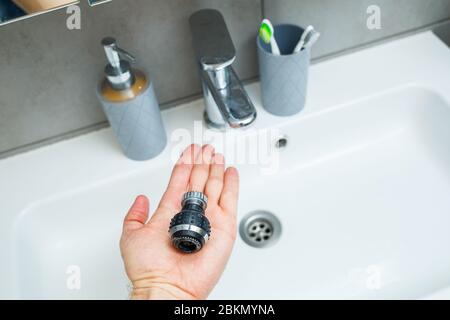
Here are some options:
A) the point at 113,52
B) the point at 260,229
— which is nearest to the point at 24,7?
the point at 113,52

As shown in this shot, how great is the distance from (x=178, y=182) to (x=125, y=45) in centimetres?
21

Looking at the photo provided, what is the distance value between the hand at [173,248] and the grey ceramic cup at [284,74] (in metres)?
0.16

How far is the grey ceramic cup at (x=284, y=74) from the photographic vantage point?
1.93 ft

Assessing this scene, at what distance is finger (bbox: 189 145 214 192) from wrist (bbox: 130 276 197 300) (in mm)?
144

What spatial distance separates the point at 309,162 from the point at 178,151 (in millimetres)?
237

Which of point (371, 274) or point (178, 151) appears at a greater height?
point (178, 151)

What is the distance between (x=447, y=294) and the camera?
1.54 feet

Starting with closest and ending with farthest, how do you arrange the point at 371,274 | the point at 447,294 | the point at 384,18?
the point at 447,294 → the point at 371,274 → the point at 384,18

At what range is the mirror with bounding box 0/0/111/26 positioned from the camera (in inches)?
19.6

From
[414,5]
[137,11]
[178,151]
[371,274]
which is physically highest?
[137,11]

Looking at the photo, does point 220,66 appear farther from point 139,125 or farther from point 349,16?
point 349,16
